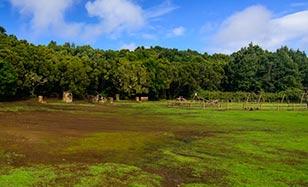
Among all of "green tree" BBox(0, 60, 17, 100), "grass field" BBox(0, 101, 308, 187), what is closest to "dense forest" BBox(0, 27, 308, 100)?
"green tree" BBox(0, 60, 17, 100)

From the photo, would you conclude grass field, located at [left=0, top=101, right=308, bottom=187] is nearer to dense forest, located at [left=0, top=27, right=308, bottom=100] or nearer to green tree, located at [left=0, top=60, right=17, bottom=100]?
green tree, located at [left=0, top=60, right=17, bottom=100]

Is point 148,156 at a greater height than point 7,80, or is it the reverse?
point 7,80

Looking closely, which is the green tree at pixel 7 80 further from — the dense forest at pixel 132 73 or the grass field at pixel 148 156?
the grass field at pixel 148 156

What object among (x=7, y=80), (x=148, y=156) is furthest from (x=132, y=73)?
(x=148, y=156)

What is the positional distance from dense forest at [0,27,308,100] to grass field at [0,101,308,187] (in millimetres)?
44620

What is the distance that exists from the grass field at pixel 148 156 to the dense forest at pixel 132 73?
44620 millimetres

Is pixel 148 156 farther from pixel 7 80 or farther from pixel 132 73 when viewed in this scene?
pixel 132 73

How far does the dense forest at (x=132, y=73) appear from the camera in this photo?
282 ft

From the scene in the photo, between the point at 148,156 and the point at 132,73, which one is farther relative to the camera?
the point at 132,73

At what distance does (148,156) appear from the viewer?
2706 cm

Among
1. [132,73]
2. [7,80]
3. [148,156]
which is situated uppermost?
[132,73]

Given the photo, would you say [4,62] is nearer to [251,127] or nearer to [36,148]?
[251,127]

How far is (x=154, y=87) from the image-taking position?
360 ft

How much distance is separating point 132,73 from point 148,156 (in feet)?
248
